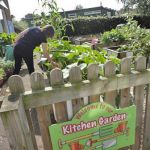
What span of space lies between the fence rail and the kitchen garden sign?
0.09 meters

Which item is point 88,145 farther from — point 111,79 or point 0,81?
point 0,81

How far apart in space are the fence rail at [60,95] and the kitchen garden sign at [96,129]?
85 millimetres

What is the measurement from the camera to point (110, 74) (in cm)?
189

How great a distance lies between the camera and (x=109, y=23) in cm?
2302

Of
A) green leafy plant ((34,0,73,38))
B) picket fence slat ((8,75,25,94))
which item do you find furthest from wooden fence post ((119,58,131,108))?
green leafy plant ((34,0,73,38))

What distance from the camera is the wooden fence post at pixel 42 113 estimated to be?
1733 millimetres

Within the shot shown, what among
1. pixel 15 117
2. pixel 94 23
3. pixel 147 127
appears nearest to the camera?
pixel 15 117

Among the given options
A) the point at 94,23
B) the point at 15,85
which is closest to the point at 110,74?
the point at 15,85

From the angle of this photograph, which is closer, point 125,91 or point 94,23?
point 125,91

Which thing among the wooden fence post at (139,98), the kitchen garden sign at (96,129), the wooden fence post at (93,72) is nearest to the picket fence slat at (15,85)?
the kitchen garden sign at (96,129)

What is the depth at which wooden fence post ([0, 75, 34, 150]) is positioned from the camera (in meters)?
1.60

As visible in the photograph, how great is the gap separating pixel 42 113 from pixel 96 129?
56cm

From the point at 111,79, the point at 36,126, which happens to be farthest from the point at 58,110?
the point at 36,126

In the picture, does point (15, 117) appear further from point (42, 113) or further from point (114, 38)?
point (114, 38)
